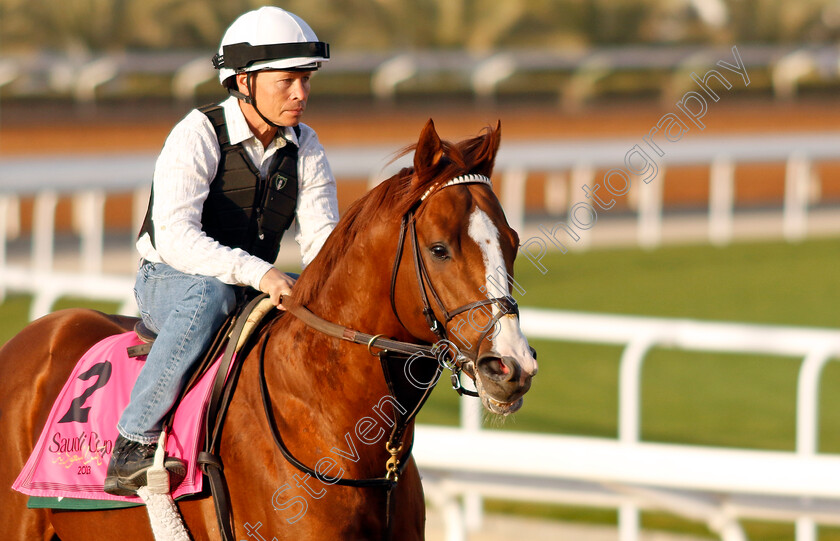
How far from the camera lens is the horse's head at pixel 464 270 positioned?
2.55 metres

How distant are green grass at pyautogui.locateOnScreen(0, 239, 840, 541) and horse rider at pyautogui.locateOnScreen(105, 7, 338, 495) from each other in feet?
10.9

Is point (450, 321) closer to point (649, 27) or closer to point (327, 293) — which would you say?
point (327, 293)

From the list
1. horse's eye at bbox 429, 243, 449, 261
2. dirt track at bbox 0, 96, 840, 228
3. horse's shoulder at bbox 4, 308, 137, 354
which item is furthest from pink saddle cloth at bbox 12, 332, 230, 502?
dirt track at bbox 0, 96, 840, 228

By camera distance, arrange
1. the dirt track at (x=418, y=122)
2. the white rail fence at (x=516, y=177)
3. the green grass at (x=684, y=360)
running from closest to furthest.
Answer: the green grass at (x=684, y=360) < the white rail fence at (x=516, y=177) < the dirt track at (x=418, y=122)

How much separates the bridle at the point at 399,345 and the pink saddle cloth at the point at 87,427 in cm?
35

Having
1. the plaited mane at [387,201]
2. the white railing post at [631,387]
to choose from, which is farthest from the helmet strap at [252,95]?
the white railing post at [631,387]

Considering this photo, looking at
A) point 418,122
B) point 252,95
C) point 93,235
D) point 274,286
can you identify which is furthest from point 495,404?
point 418,122

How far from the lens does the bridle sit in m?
2.65

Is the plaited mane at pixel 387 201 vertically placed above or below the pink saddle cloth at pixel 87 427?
above

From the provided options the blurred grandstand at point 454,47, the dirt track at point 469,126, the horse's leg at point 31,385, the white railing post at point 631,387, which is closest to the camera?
the horse's leg at point 31,385

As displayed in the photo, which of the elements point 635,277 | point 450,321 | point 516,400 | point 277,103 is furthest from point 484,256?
point 635,277

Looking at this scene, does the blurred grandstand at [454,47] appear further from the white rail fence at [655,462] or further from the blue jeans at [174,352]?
the blue jeans at [174,352]

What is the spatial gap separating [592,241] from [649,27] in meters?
14.7

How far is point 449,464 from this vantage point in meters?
4.39
